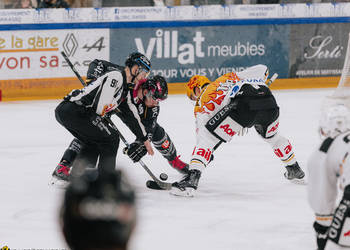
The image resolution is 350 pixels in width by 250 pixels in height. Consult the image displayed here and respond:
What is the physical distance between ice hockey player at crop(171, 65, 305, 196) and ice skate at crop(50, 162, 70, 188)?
0.79m

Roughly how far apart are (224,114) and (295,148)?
6.95 ft

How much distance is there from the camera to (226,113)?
4.88 m

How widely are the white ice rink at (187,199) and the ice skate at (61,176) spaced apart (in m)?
0.07

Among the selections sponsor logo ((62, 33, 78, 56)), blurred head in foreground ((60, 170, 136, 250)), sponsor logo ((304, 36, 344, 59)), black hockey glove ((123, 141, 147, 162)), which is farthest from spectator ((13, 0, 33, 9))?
blurred head in foreground ((60, 170, 136, 250))

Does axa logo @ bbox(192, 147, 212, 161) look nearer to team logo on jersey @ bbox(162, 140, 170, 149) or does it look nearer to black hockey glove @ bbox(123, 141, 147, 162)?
black hockey glove @ bbox(123, 141, 147, 162)

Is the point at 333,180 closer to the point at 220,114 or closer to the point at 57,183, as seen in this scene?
the point at 220,114

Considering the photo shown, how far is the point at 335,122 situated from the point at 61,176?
110 inches

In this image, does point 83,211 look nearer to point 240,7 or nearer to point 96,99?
point 96,99

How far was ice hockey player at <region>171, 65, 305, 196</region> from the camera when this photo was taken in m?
4.87

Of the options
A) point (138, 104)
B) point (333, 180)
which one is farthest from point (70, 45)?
point (333, 180)

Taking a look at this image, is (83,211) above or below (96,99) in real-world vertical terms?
above

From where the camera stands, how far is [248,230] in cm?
417

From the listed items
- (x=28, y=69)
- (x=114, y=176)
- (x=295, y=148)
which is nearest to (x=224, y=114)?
(x=295, y=148)

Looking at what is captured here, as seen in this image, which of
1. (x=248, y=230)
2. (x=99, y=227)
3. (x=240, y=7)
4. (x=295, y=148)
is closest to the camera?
(x=99, y=227)
